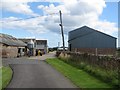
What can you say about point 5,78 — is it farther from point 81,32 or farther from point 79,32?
point 79,32

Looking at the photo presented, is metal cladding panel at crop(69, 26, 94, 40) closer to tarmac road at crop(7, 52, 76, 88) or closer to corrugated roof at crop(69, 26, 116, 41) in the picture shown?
corrugated roof at crop(69, 26, 116, 41)

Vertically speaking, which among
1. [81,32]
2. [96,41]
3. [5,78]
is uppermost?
[81,32]

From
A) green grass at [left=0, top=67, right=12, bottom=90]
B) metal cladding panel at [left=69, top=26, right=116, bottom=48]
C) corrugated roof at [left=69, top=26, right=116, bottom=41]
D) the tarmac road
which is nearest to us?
the tarmac road

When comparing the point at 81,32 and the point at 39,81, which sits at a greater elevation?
the point at 81,32

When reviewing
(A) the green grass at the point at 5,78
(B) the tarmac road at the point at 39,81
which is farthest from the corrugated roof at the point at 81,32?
(B) the tarmac road at the point at 39,81

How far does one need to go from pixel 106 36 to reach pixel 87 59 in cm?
3778

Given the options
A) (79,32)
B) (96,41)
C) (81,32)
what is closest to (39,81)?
(96,41)

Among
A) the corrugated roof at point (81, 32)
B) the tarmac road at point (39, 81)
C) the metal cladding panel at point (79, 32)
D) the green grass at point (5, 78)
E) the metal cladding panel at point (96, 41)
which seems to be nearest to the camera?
the tarmac road at point (39, 81)

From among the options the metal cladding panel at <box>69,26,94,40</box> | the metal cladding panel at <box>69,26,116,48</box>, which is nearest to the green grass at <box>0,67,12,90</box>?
the metal cladding panel at <box>69,26,116,48</box>

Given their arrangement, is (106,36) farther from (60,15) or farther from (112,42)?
(60,15)

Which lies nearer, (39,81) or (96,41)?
(39,81)

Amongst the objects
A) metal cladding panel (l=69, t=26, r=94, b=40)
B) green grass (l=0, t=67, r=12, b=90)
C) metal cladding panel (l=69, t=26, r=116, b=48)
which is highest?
metal cladding panel (l=69, t=26, r=94, b=40)

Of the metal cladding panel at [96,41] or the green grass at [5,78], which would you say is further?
the metal cladding panel at [96,41]

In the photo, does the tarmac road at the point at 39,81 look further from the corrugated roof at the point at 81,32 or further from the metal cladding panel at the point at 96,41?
the corrugated roof at the point at 81,32
